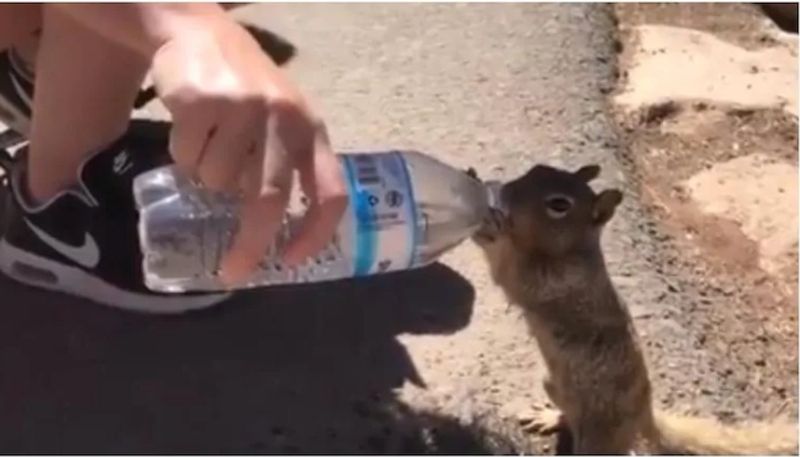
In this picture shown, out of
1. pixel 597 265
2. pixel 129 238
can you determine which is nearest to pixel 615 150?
pixel 597 265

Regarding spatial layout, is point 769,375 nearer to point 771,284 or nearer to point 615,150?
point 771,284

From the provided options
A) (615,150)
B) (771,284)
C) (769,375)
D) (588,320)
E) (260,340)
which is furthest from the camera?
(615,150)

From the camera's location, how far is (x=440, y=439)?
2271 mm

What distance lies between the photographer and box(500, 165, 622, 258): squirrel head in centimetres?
229

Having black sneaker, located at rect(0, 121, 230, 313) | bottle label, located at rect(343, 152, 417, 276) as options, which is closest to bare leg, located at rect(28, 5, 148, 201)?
black sneaker, located at rect(0, 121, 230, 313)

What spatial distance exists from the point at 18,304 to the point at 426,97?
3.00ft

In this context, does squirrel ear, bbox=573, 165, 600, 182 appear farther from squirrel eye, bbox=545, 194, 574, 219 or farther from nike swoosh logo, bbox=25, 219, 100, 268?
nike swoosh logo, bbox=25, 219, 100, 268

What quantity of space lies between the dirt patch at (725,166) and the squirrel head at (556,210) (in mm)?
380

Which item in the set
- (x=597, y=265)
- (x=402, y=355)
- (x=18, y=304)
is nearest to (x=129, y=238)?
(x=18, y=304)

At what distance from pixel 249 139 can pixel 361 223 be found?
45 cm

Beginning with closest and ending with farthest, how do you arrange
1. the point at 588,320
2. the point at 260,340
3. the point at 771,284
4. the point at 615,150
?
the point at 588,320, the point at 260,340, the point at 771,284, the point at 615,150

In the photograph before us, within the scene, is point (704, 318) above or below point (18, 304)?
below

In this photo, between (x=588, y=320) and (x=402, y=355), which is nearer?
(x=588, y=320)

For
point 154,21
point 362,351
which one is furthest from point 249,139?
point 362,351
